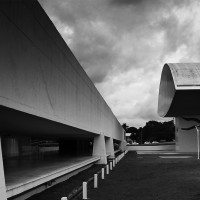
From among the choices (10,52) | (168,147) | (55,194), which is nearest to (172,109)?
(168,147)

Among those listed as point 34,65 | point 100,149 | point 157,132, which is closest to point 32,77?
point 34,65

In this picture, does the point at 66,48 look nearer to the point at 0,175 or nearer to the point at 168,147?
the point at 0,175

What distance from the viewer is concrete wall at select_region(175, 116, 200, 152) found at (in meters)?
55.9

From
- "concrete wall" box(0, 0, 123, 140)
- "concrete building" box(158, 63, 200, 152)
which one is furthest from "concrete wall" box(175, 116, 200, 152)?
"concrete wall" box(0, 0, 123, 140)

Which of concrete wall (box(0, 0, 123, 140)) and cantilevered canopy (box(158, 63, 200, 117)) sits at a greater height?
cantilevered canopy (box(158, 63, 200, 117))

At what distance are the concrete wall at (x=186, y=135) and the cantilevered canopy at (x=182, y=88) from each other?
71.7 inches

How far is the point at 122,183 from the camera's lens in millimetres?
15602

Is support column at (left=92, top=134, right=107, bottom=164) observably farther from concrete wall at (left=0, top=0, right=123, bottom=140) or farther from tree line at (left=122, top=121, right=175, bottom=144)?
tree line at (left=122, top=121, right=175, bottom=144)

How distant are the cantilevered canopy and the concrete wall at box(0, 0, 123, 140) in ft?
92.3

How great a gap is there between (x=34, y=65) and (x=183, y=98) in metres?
39.1

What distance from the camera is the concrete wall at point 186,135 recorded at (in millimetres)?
55906

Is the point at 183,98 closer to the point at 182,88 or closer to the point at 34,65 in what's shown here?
the point at 182,88

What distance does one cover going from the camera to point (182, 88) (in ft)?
139

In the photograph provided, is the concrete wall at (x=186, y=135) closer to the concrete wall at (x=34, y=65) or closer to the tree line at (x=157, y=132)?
the concrete wall at (x=34, y=65)
